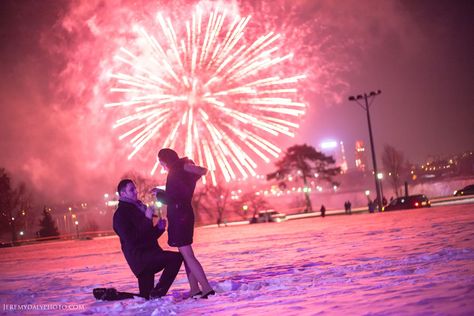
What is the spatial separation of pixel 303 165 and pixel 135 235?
188ft

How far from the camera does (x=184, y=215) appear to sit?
531 cm

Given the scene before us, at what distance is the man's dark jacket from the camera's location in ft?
17.9

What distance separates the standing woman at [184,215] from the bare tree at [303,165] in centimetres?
5607

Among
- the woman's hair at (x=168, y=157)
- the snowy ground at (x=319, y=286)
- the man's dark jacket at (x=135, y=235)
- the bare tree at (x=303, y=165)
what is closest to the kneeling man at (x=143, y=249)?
the man's dark jacket at (x=135, y=235)

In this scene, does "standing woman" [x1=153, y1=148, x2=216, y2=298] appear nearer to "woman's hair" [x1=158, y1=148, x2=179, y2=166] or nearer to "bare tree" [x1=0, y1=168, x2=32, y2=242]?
"woman's hair" [x1=158, y1=148, x2=179, y2=166]

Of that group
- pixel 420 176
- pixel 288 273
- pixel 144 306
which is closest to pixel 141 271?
pixel 144 306

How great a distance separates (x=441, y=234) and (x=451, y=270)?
14.7 ft

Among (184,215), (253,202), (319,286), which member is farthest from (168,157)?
Answer: (253,202)

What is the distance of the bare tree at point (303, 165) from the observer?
61.4m

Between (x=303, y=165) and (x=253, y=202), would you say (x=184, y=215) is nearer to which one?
(x=303, y=165)

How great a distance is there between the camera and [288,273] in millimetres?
6379

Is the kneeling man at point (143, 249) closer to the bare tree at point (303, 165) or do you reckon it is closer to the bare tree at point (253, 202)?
the bare tree at point (303, 165)

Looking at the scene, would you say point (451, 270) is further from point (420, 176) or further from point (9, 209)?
point (420, 176)

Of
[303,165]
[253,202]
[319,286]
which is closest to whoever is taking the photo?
[319,286]
